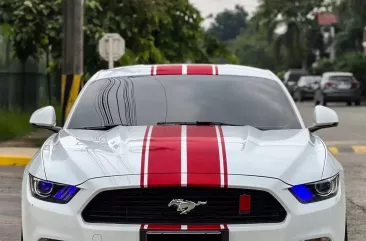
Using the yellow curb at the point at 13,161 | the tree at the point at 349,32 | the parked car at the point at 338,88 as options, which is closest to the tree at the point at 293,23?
the tree at the point at 349,32

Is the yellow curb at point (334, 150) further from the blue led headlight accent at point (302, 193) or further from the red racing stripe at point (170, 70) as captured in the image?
the blue led headlight accent at point (302, 193)

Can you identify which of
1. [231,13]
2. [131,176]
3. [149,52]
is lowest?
[231,13]

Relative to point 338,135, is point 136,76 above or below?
above

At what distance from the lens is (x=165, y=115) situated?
6086mm

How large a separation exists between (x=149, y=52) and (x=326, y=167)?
60.9 feet

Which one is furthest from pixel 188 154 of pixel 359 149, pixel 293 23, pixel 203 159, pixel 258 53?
pixel 258 53

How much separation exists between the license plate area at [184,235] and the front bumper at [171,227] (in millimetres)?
20

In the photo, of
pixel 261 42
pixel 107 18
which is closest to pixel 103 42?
pixel 107 18

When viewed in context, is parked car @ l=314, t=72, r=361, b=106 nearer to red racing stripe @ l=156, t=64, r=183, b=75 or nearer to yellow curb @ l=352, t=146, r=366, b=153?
yellow curb @ l=352, t=146, r=366, b=153

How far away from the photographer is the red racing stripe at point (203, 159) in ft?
15.3

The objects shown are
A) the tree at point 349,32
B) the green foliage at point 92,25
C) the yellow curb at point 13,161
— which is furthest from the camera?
the tree at point 349,32

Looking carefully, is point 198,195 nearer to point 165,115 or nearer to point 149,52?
point 165,115

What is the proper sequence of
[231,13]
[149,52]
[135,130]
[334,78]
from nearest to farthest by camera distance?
[135,130] → [149,52] → [334,78] → [231,13]

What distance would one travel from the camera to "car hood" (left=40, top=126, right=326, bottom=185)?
4.79 meters
